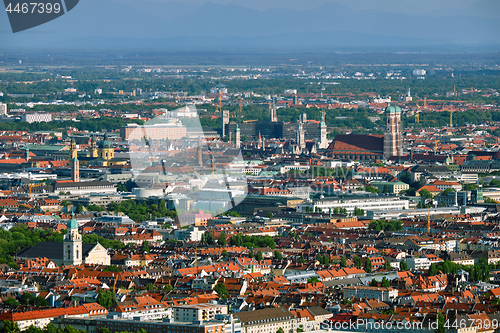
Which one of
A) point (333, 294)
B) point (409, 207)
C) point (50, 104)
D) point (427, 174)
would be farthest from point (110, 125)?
point (333, 294)

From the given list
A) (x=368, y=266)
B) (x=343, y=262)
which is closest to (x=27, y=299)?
(x=343, y=262)

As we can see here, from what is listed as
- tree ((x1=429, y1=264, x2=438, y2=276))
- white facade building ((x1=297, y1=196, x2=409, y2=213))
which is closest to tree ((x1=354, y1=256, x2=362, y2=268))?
tree ((x1=429, y1=264, x2=438, y2=276))

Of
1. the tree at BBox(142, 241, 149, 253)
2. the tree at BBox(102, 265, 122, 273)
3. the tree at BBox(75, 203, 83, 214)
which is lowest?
the tree at BBox(75, 203, 83, 214)

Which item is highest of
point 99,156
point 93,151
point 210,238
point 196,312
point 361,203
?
point 196,312

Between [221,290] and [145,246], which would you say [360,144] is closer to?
[145,246]

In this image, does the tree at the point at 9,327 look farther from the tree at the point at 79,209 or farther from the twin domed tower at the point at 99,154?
the twin domed tower at the point at 99,154

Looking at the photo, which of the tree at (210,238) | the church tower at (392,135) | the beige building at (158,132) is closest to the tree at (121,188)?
the beige building at (158,132)

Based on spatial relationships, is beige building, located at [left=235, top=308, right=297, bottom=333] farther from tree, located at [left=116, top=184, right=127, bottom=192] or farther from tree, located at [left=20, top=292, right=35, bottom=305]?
tree, located at [left=116, top=184, right=127, bottom=192]
